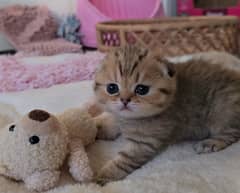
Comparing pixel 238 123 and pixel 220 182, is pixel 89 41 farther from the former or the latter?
pixel 220 182

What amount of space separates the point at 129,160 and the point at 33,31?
75.3 inches

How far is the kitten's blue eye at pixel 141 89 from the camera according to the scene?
903 millimetres

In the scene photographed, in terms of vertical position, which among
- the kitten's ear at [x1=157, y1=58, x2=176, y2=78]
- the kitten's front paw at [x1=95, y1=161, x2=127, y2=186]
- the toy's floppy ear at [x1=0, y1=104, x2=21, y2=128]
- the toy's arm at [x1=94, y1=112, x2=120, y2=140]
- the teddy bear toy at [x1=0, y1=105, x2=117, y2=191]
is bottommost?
the toy's floppy ear at [x1=0, y1=104, x2=21, y2=128]

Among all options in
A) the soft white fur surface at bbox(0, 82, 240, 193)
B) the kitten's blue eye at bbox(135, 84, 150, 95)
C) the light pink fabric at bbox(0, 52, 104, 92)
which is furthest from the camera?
the light pink fabric at bbox(0, 52, 104, 92)

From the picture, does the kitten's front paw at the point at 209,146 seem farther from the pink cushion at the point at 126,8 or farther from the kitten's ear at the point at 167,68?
the pink cushion at the point at 126,8

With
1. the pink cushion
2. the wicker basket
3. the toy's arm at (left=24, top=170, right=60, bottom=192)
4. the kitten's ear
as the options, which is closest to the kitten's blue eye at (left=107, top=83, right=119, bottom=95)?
the kitten's ear

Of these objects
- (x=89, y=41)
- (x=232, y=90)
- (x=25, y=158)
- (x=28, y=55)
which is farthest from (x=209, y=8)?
(x=25, y=158)

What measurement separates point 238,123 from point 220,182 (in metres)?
0.24

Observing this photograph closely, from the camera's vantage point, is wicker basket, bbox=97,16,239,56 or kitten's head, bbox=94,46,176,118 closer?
kitten's head, bbox=94,46,176,118

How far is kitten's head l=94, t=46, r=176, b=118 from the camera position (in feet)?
2.95

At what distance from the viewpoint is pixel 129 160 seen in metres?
0.93

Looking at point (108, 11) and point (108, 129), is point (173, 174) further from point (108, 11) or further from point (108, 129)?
point (108, 11)

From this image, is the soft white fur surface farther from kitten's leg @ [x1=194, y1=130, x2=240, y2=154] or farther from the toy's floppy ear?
the toy's floppy ear

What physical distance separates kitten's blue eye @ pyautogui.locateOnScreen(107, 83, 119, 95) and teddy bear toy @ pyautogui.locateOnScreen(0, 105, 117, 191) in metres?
0.14
